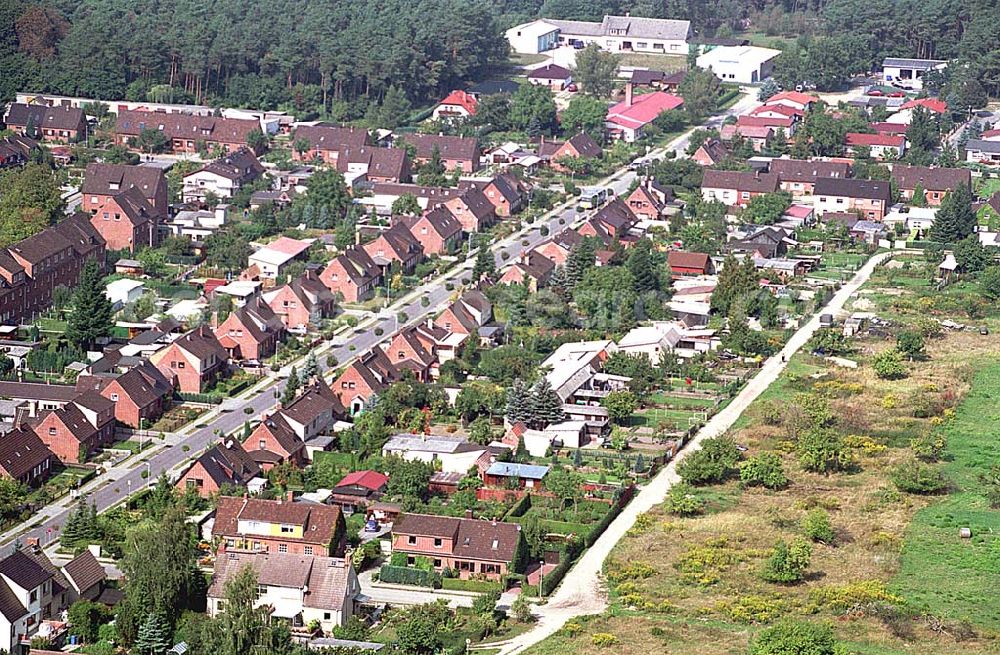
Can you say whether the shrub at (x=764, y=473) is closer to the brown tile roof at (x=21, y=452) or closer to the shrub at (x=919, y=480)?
the shrub at (x=919, y=480)

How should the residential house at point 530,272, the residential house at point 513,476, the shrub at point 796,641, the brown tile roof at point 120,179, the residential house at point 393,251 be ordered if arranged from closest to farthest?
the shrub at point 796,641 → the residential house at point 513,476 → the residential house at point 530,272 → the residential house at point 393,251 → the brown tile roof at point 120,179

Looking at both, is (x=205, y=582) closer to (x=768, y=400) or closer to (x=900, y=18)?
(x=768, y=400)

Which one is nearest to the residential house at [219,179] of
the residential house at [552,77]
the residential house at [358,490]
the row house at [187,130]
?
the row house at [187,130]

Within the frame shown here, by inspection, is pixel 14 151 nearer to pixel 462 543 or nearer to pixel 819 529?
pixel 462 543

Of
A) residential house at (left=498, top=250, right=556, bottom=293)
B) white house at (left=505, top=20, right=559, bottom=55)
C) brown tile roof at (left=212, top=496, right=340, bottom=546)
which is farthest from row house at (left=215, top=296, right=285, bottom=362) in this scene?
white house at (left=505, top=20, right=559, bottom=55)

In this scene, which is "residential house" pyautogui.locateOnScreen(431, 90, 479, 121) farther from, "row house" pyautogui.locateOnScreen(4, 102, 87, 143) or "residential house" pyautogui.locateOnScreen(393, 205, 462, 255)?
"residential house" pyautogui.locateOnScreen(393, 205, 462, 255)

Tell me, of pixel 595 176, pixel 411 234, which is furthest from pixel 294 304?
pixel 595 176
